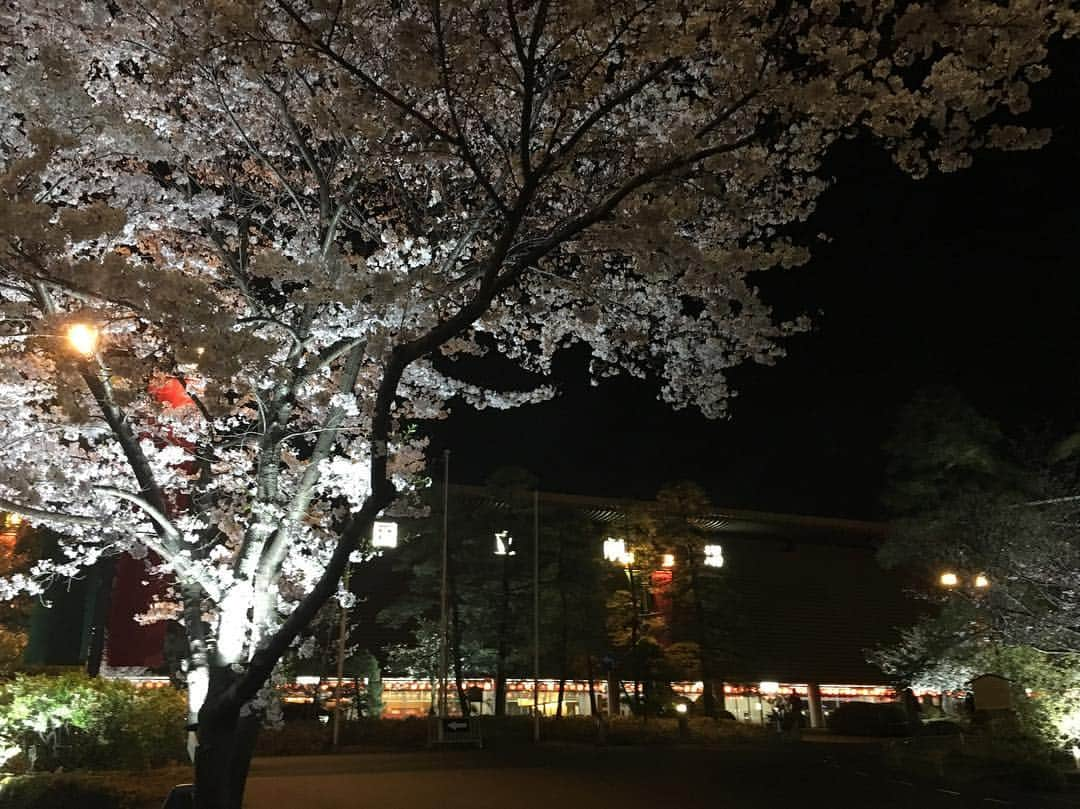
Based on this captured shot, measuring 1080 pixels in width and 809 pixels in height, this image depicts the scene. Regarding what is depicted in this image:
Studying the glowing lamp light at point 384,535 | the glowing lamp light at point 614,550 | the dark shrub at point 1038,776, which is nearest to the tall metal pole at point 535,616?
the glowing lamp light at point 614,550

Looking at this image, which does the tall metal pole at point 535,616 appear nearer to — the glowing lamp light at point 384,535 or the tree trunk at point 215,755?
the glowing lamp light at point 384,535

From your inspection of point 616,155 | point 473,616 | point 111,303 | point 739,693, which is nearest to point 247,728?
point 111,303

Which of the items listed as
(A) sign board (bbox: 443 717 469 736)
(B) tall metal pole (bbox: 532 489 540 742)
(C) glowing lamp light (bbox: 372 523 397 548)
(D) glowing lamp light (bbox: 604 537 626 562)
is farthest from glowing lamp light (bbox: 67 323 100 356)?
(D) glowing lamp light (bbox: 604 537 626 562)

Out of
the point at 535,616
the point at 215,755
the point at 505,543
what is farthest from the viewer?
the point at 505,543

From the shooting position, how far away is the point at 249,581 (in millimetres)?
7539

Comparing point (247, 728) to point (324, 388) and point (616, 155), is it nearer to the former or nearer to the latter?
point (324, 388)

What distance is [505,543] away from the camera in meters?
26.5

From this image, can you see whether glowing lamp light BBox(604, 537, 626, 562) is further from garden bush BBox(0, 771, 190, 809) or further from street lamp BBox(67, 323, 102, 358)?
street lamp BBox(67, 323, 102, 358)

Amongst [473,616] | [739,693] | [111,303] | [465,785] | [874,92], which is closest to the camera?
[874,92]

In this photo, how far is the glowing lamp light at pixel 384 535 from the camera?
25109 millimetres

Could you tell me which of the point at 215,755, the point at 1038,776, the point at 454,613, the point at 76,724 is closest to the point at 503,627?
Result: the point at 454,613

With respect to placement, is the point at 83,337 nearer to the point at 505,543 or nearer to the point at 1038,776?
the point at 1038,776

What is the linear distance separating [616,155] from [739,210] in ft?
4.30

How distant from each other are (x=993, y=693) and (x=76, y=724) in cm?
1666
